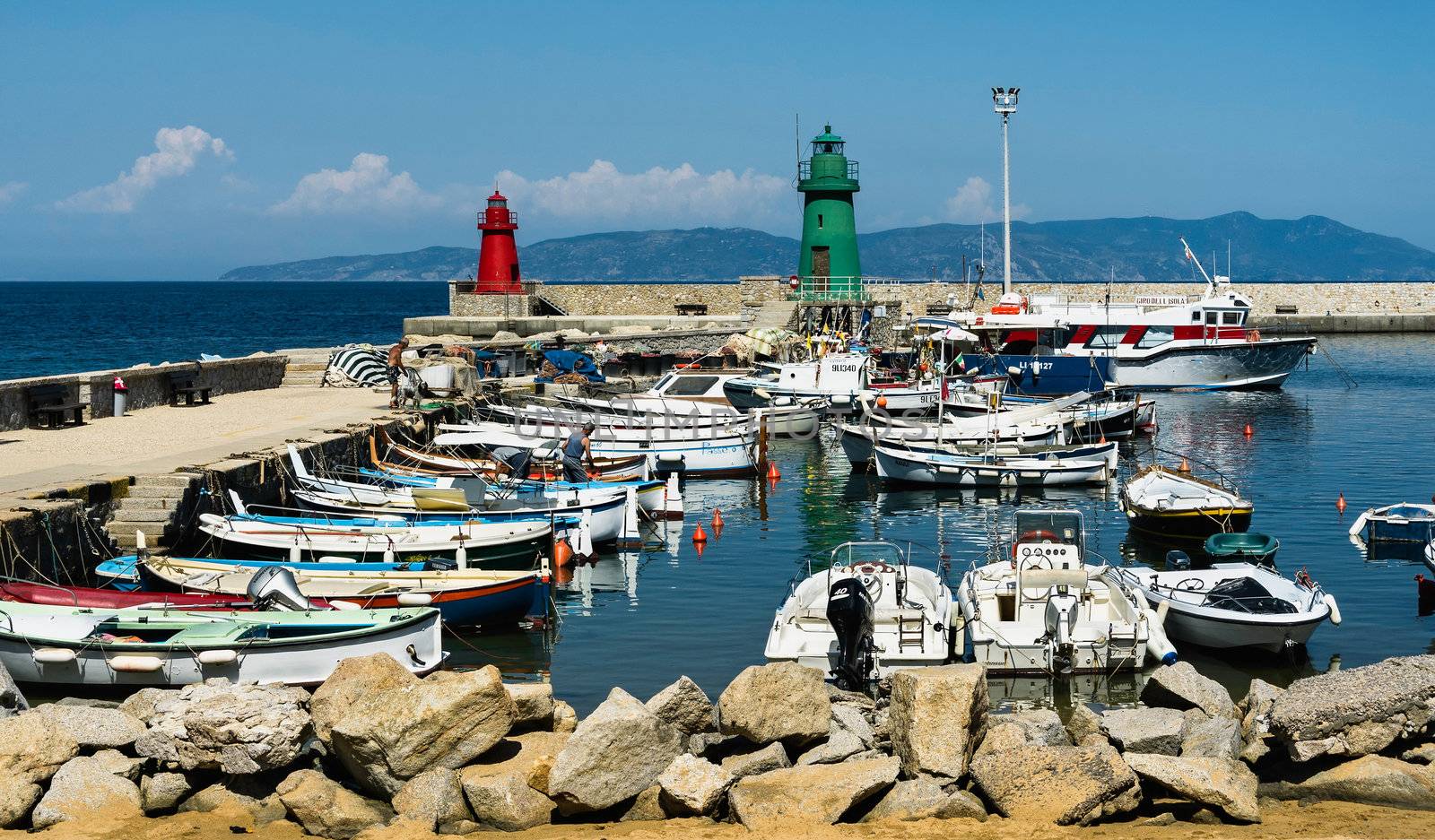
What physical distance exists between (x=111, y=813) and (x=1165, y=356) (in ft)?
152

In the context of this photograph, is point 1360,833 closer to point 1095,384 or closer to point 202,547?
point 202,547

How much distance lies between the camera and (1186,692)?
42.1 ft

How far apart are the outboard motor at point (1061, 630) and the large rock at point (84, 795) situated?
9.07 m

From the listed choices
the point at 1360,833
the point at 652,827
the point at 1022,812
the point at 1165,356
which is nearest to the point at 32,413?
the point at 652,827

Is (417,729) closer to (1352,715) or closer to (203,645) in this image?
(203,645)

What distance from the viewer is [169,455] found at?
2280 centimetres

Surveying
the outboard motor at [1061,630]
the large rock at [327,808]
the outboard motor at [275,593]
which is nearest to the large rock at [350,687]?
the large rock at [327,808]

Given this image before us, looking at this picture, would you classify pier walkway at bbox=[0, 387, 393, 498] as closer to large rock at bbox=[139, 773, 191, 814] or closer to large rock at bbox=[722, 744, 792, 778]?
large rock at bbox=[139, 773, 191, 814]

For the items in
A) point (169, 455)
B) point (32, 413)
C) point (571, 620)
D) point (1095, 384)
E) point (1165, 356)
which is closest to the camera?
point (571, 620)

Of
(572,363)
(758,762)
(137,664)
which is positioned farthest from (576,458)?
(572,363)

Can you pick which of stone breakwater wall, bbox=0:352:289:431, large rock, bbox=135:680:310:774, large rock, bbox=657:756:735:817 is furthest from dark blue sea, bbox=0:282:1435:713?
stone breakwater wall, bbox=0:352:289:431

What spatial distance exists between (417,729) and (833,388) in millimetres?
29484

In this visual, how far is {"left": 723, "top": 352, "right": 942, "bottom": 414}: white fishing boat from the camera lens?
3859cm

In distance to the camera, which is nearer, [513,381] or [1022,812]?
[1022,812]
